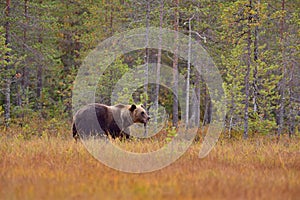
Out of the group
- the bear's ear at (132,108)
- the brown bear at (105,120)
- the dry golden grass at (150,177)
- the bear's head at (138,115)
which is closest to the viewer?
the dry golden grass at (150,177)

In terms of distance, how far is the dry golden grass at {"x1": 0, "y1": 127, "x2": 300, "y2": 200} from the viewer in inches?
219

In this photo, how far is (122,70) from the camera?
2122cm

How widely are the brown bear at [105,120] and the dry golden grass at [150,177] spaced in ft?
11.9

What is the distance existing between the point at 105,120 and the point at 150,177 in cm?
756

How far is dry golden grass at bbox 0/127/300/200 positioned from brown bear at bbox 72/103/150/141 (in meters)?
3.63

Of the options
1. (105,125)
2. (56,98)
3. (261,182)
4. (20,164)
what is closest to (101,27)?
(56,98)

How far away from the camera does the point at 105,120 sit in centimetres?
1436

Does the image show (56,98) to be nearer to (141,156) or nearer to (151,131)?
(151,131)

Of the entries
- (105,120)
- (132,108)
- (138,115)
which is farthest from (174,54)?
(105,120)

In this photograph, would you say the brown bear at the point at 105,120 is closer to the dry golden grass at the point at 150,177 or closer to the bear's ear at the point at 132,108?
the bear's ear at the point at 132,108

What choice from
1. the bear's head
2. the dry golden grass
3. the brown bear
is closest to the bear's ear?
the brown bear

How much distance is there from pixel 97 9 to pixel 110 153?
16.8 m

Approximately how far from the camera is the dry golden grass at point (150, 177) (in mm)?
5570

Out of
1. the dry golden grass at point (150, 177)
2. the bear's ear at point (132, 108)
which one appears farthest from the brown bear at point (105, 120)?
the dry golden grass at point (150, 177)
